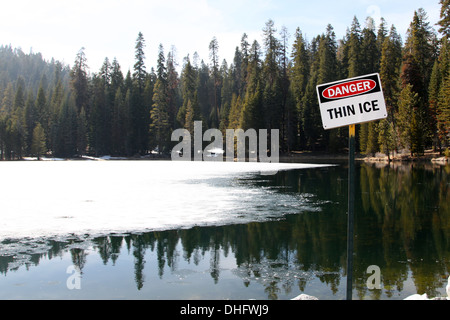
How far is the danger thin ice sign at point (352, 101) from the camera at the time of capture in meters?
3.67

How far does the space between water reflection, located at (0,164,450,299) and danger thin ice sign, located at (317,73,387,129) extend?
13.7ft

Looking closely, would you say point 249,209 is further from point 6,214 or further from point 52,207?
point 6,214

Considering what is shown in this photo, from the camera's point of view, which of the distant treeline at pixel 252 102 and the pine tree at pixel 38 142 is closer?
the distant treeline at pixel 252 102

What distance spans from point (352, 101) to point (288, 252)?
6816mm

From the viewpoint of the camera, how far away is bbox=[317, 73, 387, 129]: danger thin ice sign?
12.0 ft

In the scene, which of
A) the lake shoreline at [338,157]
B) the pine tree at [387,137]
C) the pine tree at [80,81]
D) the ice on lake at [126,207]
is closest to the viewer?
the ice on lake at [126,207]

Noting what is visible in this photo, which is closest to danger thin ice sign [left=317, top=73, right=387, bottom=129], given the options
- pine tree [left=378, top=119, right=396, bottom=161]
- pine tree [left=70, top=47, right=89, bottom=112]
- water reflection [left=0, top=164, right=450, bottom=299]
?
water reflection [left=0, top=164, right=450, bottom=299]

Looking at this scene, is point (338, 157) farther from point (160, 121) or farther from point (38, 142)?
point (38, 142)

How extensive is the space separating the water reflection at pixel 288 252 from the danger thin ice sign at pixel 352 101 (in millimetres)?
4186

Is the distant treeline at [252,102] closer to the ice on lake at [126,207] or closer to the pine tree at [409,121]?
the pine tree at [409,121]

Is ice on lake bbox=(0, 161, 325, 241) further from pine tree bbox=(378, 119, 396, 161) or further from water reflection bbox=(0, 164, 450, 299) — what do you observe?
pine tree bbox=(378, 119, 396, 161)

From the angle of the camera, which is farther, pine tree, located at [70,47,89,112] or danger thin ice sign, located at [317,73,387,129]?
pine tree, located at [70,47,89,112]

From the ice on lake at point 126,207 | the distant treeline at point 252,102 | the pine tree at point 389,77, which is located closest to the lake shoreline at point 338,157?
the distant treeline at point 252,102

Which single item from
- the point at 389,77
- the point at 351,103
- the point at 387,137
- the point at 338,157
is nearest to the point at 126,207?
the point at 351,103
